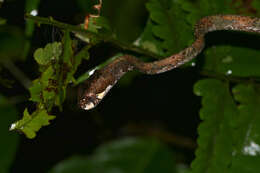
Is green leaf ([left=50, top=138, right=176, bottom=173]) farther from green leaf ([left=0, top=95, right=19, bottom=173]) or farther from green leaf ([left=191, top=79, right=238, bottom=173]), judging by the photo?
green leaf ([left=191, top=79, right=238, bottom=173])

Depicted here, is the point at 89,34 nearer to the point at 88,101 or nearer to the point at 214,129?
the point at 88,101

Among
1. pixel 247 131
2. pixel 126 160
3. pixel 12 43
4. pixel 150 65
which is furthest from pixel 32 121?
pixel 12 43

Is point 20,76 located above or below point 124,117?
above

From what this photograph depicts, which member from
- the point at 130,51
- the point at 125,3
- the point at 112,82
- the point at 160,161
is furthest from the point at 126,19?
the point at 112,82

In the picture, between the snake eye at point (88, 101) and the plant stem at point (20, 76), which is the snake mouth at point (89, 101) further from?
the plant stem at point (20, 76)

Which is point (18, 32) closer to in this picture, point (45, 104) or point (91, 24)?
point (91, 24)

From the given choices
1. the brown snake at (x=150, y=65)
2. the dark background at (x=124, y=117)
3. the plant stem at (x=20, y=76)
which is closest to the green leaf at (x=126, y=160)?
the dark background at (x=124, y=117)
